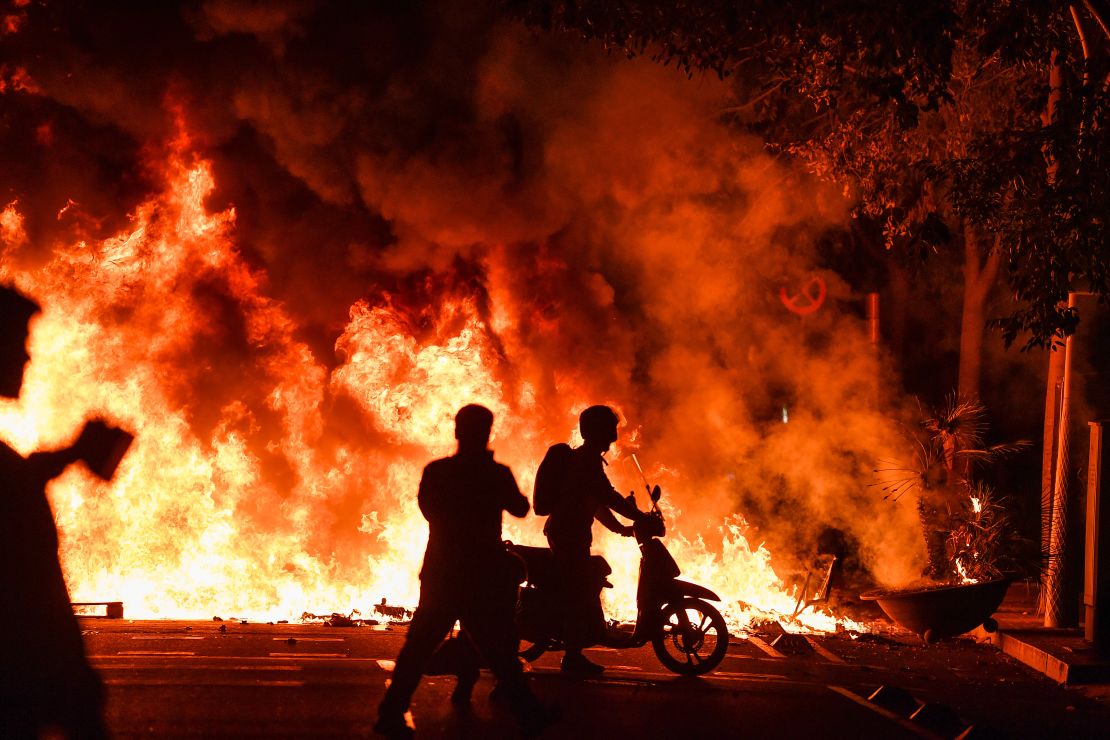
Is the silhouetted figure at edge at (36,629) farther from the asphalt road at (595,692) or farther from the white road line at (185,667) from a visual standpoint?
the white road line at (185,667)

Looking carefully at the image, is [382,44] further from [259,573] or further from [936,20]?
[936,20]

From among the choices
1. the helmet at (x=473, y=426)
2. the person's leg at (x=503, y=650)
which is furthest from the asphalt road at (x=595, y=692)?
the helmet at (x=473, y=426)

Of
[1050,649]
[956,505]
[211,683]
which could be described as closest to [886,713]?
[1050,649]

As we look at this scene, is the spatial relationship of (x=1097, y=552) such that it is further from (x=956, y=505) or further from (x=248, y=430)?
(x=248, y=430)

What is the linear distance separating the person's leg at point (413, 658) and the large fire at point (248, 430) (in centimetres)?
587

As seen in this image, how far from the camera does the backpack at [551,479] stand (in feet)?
24.2

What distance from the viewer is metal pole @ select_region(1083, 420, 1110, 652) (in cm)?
948

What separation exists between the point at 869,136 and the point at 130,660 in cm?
1020

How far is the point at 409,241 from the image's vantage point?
45.1 feet

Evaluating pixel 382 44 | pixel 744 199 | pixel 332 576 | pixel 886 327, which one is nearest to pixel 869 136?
pixel 744 199

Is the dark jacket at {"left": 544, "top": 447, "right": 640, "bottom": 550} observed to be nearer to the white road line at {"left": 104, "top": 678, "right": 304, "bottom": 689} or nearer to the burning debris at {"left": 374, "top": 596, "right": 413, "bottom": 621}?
the white road line at {"left": 104, "top": 678, "right": 304, "bottom": 689}

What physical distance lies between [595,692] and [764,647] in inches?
119

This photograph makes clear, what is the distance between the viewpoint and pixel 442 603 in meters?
5.66

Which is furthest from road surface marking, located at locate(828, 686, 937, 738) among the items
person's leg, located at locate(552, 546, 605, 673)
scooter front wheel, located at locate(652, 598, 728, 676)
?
person's leg, located at locate(552, 546, 605, 673)
